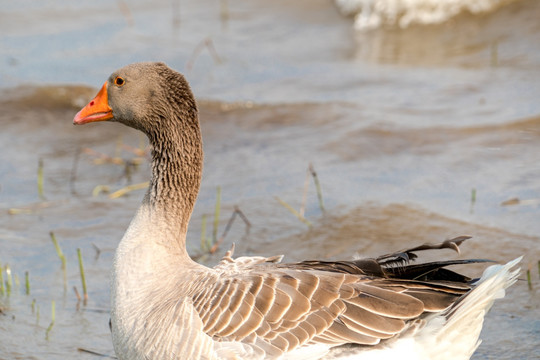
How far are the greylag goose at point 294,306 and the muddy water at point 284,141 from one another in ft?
3.26

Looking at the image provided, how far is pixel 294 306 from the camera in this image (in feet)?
14.4

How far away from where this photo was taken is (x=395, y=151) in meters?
8.75

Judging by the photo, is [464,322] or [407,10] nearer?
[464,322]

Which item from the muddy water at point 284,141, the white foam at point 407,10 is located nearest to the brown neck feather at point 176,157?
the muddy water at point 284,141

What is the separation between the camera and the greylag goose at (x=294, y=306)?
4.33m

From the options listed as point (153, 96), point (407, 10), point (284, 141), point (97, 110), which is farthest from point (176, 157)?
point (407, 10)

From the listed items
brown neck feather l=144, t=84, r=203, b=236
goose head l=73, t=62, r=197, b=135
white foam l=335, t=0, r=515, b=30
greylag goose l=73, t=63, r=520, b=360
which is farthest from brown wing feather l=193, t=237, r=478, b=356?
white foam l=335, t=0, r=515, b=30

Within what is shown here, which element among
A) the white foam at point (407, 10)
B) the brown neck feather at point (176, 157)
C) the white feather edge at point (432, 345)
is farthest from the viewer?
the white foam at point (407, 10)

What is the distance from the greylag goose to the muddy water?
0.99m

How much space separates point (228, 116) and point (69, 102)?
7.38 ft

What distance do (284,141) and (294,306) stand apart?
5.07m

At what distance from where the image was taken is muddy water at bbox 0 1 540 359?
6641 mm

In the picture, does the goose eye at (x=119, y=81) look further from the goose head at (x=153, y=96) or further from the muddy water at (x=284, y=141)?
the muddy water at (x=284, y=141)

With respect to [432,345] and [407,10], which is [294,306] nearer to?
[432,345]
